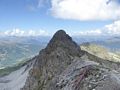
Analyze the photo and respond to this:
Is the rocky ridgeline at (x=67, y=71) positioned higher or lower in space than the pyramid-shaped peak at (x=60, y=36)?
lower

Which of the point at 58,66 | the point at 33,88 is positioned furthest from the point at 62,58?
the point at 33,88

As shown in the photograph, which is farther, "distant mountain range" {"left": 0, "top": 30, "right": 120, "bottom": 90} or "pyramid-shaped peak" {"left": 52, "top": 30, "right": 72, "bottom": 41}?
"pyramid-shaped peak" {"left": 52, "top": 30, "right": 72, "bottom": 41}

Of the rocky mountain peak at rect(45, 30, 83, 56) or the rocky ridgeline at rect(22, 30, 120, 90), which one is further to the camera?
the rocky mountain peak at rect(45, 30, 83, 56)

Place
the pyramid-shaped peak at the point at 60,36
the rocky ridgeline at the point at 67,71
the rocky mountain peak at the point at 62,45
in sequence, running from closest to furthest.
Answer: the rocky ridgeline at the point at 67,71 < the rocky mountain peak at the point at 62,45 < the pyramid-shaped peak at the point at 60,36

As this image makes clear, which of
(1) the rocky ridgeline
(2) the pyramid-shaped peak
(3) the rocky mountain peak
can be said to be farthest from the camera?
(2) the pyramid-shaped peak

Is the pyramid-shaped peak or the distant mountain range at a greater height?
the pyramid-shaped peak

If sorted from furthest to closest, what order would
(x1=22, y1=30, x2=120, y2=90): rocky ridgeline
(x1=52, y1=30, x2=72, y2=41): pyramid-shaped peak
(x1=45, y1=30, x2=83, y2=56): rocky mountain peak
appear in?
(x1=52, y1=30, x2=72, y2=41): pyramid-shaped peak < (x1=45, y1=30, x2=83, y2=56): rocky mountain peak < (x1=22, y1=30, x2=120, y2=90): rocky ridgeline

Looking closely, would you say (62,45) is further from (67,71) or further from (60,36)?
(67,71)

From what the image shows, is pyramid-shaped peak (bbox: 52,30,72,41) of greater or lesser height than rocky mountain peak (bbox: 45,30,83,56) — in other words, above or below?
above
